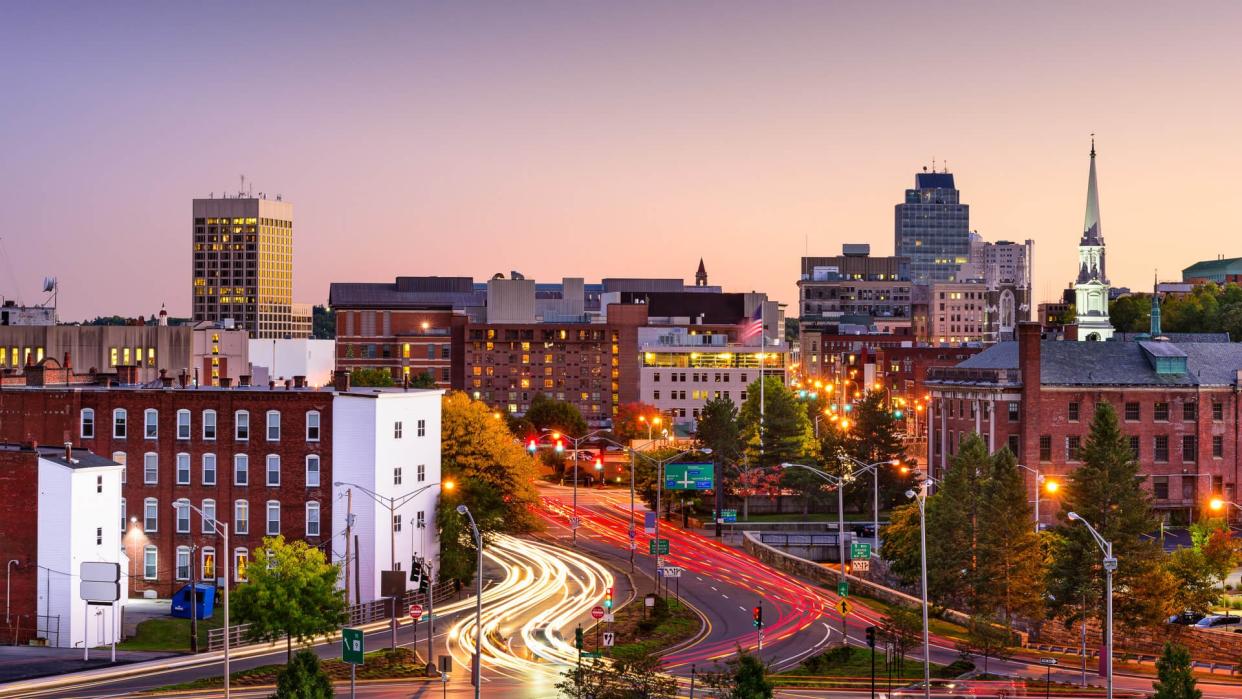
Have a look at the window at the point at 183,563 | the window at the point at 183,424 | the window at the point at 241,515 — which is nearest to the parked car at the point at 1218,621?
the window at the point at 241,515

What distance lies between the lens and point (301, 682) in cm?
4962

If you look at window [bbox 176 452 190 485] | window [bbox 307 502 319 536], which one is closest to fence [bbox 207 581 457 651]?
window [bbox 307 502 319 536]

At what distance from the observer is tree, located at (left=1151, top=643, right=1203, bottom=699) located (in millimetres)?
48862

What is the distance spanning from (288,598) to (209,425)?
24173mm

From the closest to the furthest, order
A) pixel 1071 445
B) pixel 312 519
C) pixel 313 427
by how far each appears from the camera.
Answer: pixel 312 519 < pixel 313 427 < pixel 1071 445

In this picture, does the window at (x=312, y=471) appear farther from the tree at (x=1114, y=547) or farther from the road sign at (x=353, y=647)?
the tree at (x=1114, y=547)

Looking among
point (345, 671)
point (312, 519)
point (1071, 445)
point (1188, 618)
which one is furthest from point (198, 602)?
point (1071, 445)

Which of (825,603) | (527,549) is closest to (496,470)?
(527,549)

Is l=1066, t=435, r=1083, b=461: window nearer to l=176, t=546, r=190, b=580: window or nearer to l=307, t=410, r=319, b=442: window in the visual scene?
l=307, t=410, r=319, b=442: window

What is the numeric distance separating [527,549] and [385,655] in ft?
140

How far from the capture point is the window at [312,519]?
9088 centimetres

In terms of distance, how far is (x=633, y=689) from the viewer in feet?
174

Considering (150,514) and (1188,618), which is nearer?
→ (1188,618)

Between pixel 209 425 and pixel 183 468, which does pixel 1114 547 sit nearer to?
pixel 209 425
